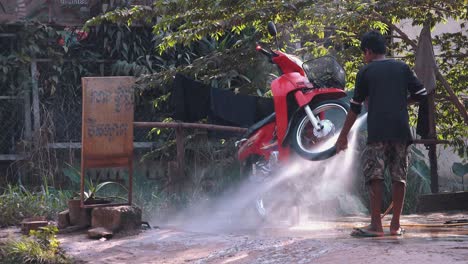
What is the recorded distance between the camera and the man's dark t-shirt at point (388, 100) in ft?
19.7

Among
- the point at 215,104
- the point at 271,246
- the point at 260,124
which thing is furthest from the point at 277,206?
the point at 271,246

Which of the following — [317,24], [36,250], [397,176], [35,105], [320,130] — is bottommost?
[36,250]

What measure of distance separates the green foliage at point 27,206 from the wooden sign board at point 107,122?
1267mm

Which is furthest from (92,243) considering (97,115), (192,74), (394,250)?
(192,74)

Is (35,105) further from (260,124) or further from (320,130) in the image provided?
(320,130)

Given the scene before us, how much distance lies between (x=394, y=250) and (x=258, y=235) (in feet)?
5.08

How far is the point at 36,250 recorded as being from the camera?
5.86 m

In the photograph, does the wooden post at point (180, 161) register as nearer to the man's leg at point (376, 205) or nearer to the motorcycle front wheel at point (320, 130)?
the motorcycle front wheel at point (320, 130)

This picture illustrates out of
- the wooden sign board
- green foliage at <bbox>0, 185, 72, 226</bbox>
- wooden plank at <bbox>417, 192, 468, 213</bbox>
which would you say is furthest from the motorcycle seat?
wooden plank at <bbox>417, 192, 468, 213</bbox>

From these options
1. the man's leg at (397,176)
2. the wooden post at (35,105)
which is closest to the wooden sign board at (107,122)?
the man's leg at (397,176)

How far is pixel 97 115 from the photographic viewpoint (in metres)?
6.82

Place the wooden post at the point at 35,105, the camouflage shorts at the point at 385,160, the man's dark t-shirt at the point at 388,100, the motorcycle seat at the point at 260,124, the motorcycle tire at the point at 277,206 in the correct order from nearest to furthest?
the man's dark t-shirt at the point at 388,100 < the camouflage shorts at the point at 385,160 < the motorcycle tire at the point at 277,206 < the motorcycle seat at the point at 260,124 < the wooden post at the point at 35,105

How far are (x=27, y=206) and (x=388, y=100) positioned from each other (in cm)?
394

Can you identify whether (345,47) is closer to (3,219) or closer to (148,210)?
(148,210)
